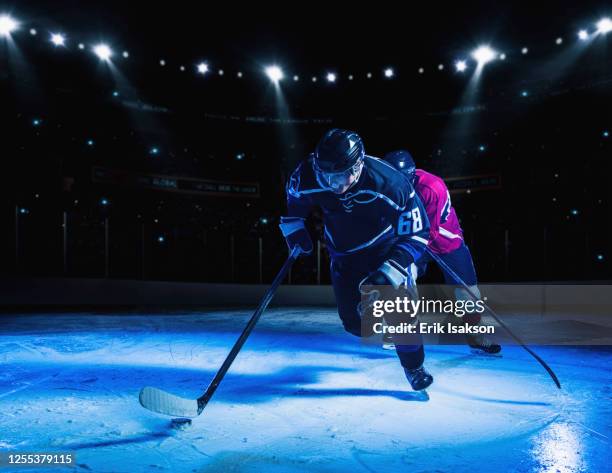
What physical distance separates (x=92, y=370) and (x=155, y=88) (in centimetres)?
1256

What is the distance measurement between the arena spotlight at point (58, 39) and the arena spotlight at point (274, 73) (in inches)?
221

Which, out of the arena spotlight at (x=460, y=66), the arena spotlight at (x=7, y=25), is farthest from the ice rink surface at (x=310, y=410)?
the arena spotlight at (x=460, y=66)

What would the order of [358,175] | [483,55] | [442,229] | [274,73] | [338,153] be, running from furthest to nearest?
[274,73] < [483,55] < [442,229] < [358,175] < [338,153]

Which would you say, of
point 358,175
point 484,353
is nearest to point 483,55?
point 484,353

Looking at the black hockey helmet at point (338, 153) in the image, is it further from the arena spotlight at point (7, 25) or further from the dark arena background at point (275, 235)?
the arena spotlight at point (7, 25)

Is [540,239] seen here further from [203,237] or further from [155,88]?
[155,88]

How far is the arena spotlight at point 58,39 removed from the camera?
1133 cm

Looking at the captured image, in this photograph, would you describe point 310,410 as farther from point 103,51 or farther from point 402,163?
point 103,51

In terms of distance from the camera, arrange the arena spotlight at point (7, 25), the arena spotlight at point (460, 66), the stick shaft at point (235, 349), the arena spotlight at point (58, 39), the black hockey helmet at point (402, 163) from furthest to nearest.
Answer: the arena spotlight at point (460, 66)
the arena spotlight at point (58, 39)
the arena spotlight at point (7, 25)
the black hockey helmet at point (402, 163)
the stick shaft at point (235, 349)

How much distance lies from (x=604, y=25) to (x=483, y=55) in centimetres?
293

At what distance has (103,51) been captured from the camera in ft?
40.5

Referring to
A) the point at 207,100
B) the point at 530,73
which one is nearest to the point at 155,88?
the point at 207,100

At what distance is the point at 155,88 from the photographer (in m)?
14.1

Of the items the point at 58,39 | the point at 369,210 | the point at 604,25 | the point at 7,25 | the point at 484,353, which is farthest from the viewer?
the point at 58,39
